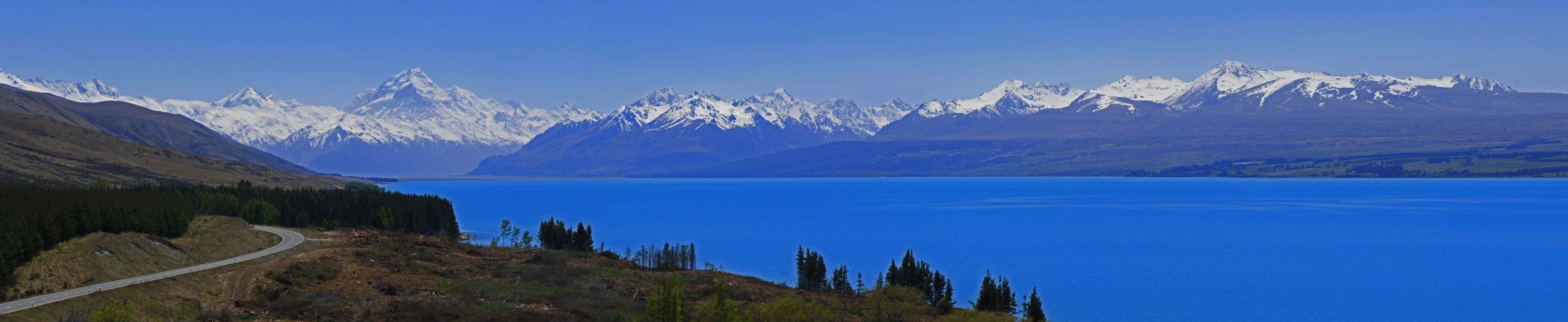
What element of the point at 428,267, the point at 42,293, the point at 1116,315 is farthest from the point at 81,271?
the point at 1116,315

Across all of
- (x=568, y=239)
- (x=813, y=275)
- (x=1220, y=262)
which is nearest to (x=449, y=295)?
(x=813, y=275)

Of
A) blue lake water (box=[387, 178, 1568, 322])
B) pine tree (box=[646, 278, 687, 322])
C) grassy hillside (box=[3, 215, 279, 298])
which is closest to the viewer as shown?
pine tree (box=[646, 278, 687, 322])

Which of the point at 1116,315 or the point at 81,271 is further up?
the point at 81,271

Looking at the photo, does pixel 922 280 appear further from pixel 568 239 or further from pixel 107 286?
pixel 107 286

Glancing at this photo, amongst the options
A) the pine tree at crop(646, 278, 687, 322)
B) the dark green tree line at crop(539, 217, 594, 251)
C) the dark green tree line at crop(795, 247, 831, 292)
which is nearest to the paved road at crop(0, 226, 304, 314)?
the pine tree at crop(646, 278, 687, 322)

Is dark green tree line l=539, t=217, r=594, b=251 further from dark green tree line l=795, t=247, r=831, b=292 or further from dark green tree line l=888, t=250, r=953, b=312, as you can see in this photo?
dark green tree line l=888, t=250, r=953, b=312

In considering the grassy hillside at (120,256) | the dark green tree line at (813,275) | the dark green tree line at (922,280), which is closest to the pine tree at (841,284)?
the dark green tree line at (813,275)

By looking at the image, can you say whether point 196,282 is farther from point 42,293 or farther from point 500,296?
point 500,296

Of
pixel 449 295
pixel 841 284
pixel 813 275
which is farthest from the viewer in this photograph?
pixel 841 284

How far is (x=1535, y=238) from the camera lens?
16462 centimetres

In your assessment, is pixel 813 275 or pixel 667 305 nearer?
pixel 667 305

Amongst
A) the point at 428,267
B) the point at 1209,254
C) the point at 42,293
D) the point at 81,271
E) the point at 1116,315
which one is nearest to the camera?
the point at 42,293

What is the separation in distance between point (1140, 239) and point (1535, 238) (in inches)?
2277

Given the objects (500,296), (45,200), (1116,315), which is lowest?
(1116,315)
